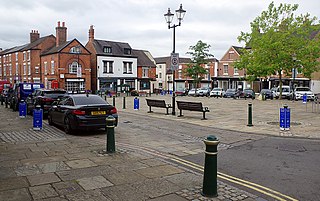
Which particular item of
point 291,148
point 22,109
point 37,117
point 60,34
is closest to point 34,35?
point 60,34

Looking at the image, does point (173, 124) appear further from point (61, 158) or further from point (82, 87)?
point (82, 87)

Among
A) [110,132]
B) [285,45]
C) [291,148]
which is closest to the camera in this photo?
[110,132]

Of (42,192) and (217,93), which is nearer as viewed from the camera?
(42,192)

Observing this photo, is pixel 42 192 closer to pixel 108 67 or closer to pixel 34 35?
pixel 108 67

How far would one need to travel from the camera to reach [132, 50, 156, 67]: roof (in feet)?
204

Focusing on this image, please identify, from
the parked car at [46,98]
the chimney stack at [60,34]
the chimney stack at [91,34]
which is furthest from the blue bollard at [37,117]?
the chimney stack at [91,34]

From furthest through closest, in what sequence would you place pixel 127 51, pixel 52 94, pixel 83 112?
pixel 127 51 → pixel 52 94 → pixel 83 112

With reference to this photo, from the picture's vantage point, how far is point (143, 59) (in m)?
63.9

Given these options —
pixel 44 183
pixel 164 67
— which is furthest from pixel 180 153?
pixel 164 67

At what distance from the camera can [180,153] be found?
8086mm

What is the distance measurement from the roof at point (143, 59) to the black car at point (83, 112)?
50.3 m

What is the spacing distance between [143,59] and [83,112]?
54162 mm

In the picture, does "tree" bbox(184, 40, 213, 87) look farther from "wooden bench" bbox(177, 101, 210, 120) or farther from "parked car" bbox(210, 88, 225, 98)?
"wooden bench" bbox(177, 101, 210, 120)

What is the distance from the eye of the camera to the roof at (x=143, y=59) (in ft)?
204
